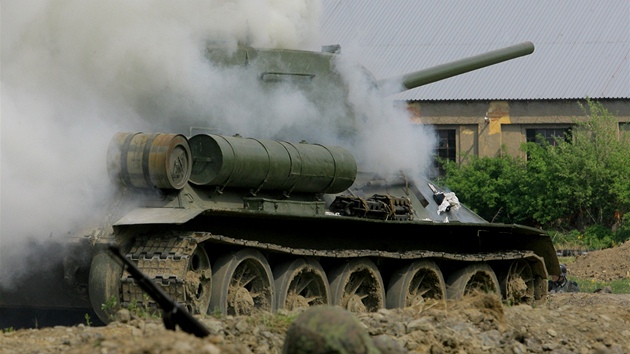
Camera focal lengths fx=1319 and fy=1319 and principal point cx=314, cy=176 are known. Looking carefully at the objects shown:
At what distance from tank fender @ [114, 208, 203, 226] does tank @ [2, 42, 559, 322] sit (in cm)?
2

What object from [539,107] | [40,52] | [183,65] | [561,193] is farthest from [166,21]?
[539,107]

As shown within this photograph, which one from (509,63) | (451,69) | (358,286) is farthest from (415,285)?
(509,63)

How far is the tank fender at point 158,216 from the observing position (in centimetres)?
1221

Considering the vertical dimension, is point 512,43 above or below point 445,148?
above

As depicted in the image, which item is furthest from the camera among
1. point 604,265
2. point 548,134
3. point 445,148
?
point 445,148

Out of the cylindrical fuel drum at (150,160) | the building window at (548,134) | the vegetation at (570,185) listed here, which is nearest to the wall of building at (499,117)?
the building window at (548,134)

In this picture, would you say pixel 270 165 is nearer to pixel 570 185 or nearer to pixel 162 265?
pixel 162 265

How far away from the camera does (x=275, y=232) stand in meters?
14.0

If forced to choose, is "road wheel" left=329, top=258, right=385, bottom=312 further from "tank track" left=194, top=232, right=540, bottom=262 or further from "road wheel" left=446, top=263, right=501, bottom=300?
"road wheel" left=446, top=263, right=501, bottom=300

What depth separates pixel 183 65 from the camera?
579 inches

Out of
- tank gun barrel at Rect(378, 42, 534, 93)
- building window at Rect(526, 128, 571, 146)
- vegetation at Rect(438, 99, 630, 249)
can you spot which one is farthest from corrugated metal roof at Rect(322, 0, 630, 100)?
tank gun barrel at Rect(378, 42, 534, 93)

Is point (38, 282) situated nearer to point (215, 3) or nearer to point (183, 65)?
point (183, 65)

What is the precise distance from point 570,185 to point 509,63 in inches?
182

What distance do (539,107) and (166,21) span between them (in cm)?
2472
